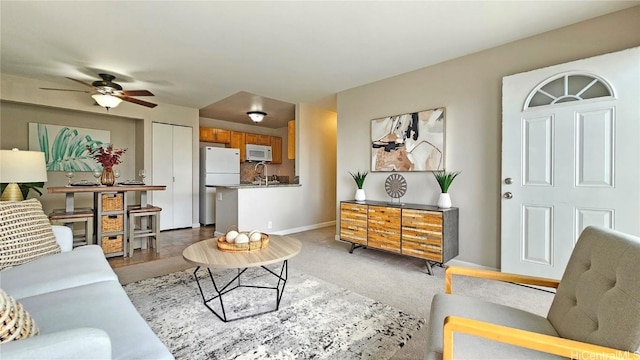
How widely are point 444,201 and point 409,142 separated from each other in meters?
0.90

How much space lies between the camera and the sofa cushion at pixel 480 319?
98cm

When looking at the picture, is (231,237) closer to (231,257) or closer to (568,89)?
(231,257)

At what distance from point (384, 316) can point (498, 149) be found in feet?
6.94

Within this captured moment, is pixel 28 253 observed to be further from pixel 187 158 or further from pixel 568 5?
pixel 568 5

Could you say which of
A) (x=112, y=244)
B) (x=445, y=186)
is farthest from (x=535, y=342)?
(x=112, y=244)

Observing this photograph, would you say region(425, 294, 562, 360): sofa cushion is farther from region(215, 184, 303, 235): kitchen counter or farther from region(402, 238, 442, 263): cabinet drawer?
region(215, 184, 303, 235): kitchen counter

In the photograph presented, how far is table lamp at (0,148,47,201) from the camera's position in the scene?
2.67 meters

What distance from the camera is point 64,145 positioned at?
447 cm

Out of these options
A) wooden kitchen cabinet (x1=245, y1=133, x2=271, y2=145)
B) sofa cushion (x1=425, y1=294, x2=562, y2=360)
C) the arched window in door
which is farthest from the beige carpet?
wooden kitchen cabinet (x1=245, y1=133, x2=271, y2=145)

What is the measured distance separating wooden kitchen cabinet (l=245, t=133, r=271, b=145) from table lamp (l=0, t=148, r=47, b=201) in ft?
13.4

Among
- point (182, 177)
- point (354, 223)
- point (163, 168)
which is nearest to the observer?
point (354, 223)

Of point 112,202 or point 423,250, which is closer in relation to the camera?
point 423,250

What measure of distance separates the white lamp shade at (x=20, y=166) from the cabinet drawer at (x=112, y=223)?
76cm

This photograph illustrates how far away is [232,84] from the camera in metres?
4.04
